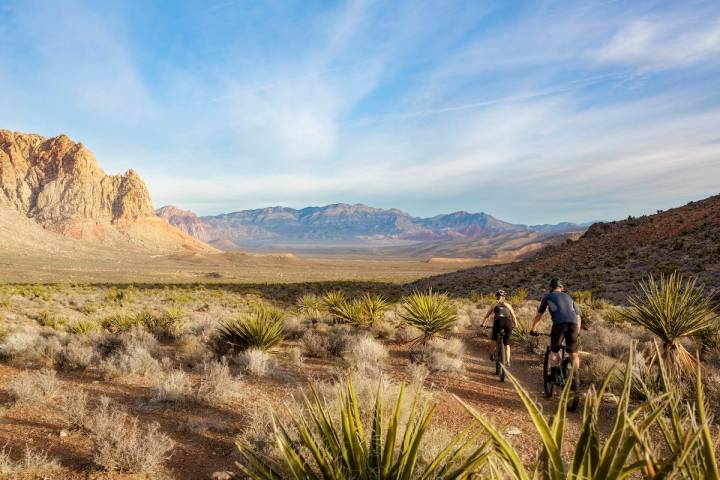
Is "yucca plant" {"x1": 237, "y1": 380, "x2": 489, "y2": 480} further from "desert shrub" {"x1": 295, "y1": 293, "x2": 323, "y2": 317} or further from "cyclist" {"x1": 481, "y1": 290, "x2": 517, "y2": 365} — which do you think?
"desert shrub" {"x1": 295, "y1": 293, "x2": 323, "y2": 317}

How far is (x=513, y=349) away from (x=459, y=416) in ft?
19.3

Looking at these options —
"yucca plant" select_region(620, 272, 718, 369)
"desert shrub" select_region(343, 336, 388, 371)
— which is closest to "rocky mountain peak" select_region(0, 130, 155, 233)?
"desert shrub" select_region(343, 336, 388, 371)

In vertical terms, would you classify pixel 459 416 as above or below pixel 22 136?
below

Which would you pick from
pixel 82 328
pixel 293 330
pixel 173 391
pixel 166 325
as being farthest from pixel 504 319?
pixel 82 328

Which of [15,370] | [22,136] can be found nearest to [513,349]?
[15,370]

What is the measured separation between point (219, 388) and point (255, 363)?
1446mm

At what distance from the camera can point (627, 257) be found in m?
30.2

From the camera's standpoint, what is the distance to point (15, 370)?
26.9 feet

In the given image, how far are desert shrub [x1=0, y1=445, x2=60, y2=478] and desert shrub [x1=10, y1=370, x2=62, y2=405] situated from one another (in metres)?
1.87

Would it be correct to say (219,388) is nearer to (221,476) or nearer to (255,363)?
(255,363)

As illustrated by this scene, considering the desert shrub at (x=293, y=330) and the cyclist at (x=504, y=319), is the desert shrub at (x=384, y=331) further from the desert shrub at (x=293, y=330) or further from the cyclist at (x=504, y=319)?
the cyclist at (x=504, y=319)

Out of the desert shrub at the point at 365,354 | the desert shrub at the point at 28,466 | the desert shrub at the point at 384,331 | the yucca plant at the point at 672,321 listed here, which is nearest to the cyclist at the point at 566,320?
the yucca plant at the point at 672,321

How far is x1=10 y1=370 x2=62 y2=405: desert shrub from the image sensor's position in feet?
20.2

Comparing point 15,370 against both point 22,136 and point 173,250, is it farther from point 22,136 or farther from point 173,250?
point 22,136
